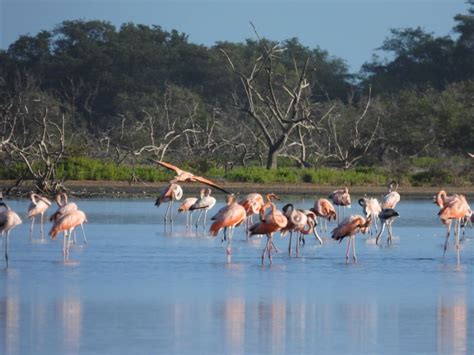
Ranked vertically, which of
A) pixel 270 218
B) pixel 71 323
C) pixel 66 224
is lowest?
pixel 71 323

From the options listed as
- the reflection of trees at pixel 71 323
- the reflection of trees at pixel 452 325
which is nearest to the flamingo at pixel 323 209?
the reflection of trees at pixel 452 325

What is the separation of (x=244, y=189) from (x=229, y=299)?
18.8 m

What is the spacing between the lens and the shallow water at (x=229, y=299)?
28.5 ft

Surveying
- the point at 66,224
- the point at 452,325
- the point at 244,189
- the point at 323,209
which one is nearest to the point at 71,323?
the point at 452,325

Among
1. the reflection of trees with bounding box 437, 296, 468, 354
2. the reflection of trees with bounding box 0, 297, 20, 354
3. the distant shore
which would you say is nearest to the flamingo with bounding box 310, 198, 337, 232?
the reflection of trees with bounding box 437, 296, 468, 354

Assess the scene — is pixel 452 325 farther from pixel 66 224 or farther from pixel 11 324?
pixel 66 224

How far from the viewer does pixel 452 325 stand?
955 cm

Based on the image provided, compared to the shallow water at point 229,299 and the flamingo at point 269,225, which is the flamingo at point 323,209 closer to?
the shallow water at point 229,299

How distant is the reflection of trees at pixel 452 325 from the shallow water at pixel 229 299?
12 millimetres

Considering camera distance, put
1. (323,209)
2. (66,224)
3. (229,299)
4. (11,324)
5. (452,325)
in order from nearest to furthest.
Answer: (11,324) < (452,325) < (229,299) < (66,224) < (323,209)

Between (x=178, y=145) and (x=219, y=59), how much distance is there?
1107 inches

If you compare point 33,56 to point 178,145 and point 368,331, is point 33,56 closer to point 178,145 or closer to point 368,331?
point 178,145

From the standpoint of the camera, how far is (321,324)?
9.54m

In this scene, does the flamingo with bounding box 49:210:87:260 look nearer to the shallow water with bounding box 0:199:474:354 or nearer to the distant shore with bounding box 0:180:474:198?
the shallow water with bounding box 0:199:474:354
